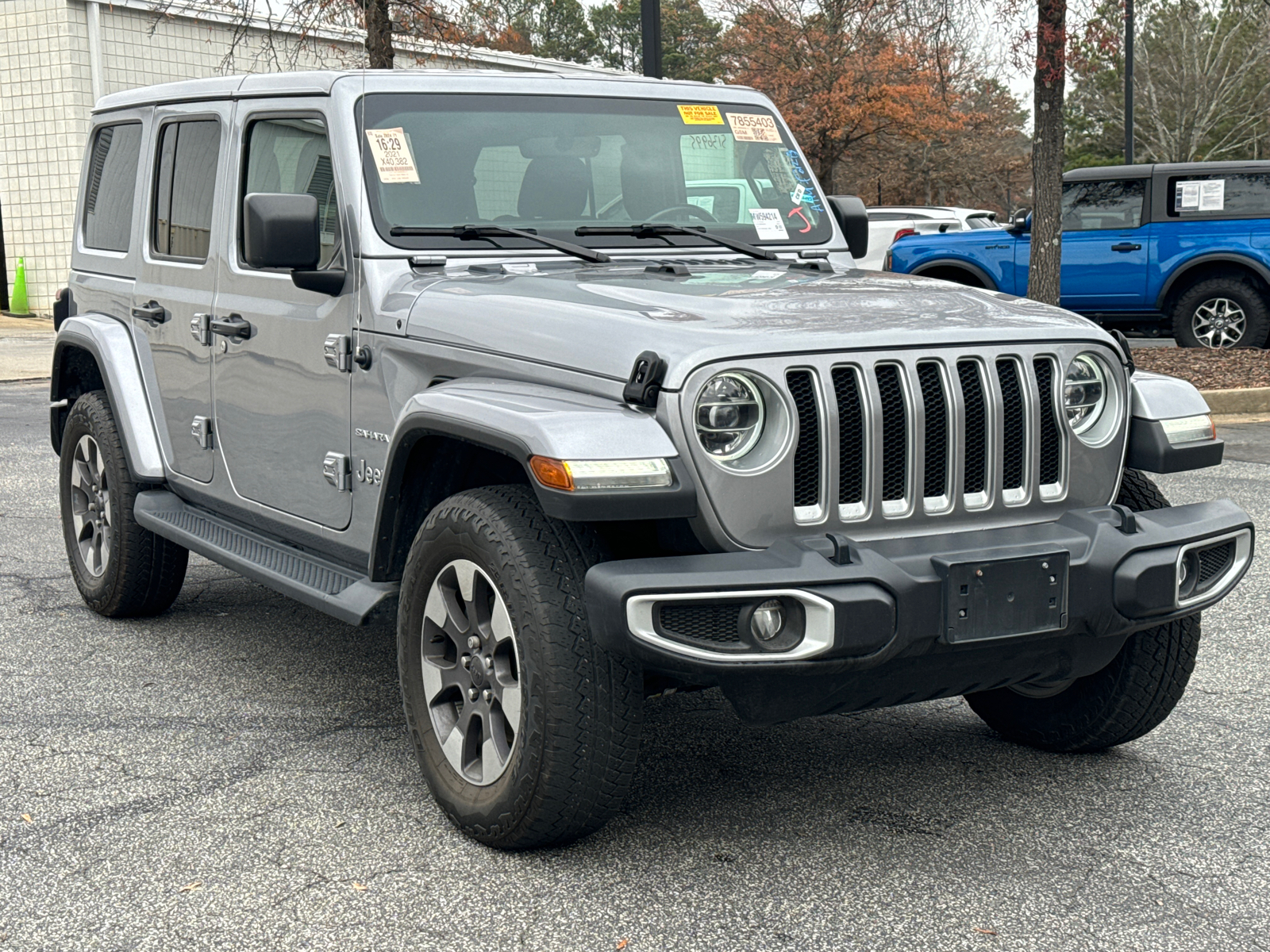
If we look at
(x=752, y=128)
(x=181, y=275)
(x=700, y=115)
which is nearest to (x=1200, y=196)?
(x=752, y=128)

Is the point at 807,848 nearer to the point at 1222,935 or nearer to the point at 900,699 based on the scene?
the point at 900,699

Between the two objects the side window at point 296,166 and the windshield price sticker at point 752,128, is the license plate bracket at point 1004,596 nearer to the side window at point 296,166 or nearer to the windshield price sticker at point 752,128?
the side window at point 296,166

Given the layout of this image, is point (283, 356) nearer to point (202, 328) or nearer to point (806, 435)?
point (202, 328)

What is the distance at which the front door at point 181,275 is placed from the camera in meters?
5.14

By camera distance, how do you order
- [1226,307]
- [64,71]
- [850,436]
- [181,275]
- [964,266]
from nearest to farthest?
[850,436], [181,275], [1226,307], [964,266], [64,71]

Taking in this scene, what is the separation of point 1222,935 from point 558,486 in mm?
1721

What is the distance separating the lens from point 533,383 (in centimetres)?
363

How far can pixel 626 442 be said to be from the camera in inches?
126

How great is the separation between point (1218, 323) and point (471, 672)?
508 inches

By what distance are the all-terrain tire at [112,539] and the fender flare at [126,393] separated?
9 cm

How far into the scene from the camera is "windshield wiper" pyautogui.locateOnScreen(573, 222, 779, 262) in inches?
182

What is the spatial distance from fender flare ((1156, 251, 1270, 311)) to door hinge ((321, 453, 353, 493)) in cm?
1232

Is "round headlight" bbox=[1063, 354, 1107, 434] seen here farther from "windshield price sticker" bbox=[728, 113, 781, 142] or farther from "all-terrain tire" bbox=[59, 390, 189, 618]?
"all-terrain tire" bbox=[59, 390, 189, 618]

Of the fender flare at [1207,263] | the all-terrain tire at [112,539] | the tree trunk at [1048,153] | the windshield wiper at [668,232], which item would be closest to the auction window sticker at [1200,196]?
the fender flare at [1207,263]
